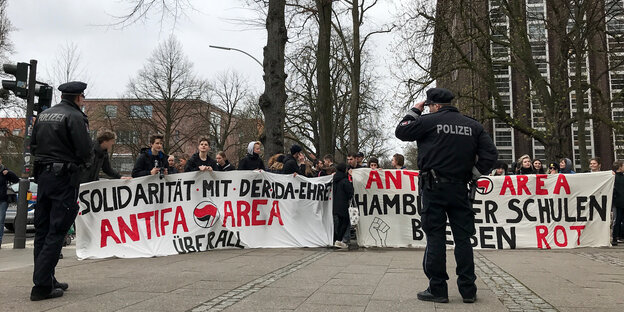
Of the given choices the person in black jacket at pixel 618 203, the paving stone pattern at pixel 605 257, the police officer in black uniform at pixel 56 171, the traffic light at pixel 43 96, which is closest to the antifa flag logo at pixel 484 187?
the paving stone pattern at pixel 605 257

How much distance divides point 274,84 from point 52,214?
7886 millimetres

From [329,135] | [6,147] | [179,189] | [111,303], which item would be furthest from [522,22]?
[6,147]

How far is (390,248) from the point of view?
10.1m

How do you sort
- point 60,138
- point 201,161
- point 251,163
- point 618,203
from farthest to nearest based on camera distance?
point 618,203 → point 251,163 → point 201,161 → point 60,138

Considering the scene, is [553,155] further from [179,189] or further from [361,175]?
[179,189]

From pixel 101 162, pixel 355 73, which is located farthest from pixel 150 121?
pixel 101 162

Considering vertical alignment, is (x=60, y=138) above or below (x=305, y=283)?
above

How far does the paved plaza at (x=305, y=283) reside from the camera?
459 centimetres

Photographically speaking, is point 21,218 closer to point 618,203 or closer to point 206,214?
point 206,214

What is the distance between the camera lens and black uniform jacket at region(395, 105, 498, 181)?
16.1 feet

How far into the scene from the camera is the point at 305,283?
227 inches

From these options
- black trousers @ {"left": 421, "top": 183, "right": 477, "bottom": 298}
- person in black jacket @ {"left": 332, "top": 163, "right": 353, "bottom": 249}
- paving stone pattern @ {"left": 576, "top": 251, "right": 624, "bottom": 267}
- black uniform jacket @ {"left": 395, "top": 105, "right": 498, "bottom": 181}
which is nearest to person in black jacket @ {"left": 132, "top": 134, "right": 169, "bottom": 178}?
person in black jacket @ {"left": 332, "top": 163, "right": 353, "bottom": 249}

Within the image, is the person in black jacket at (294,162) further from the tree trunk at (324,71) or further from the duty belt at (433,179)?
the tree trunk at (324,71)

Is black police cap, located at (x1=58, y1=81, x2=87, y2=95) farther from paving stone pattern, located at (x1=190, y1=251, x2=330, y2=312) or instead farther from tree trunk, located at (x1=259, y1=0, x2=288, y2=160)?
tree trunk, located at (x1=259, y1=0, x2=288, y2=160)
